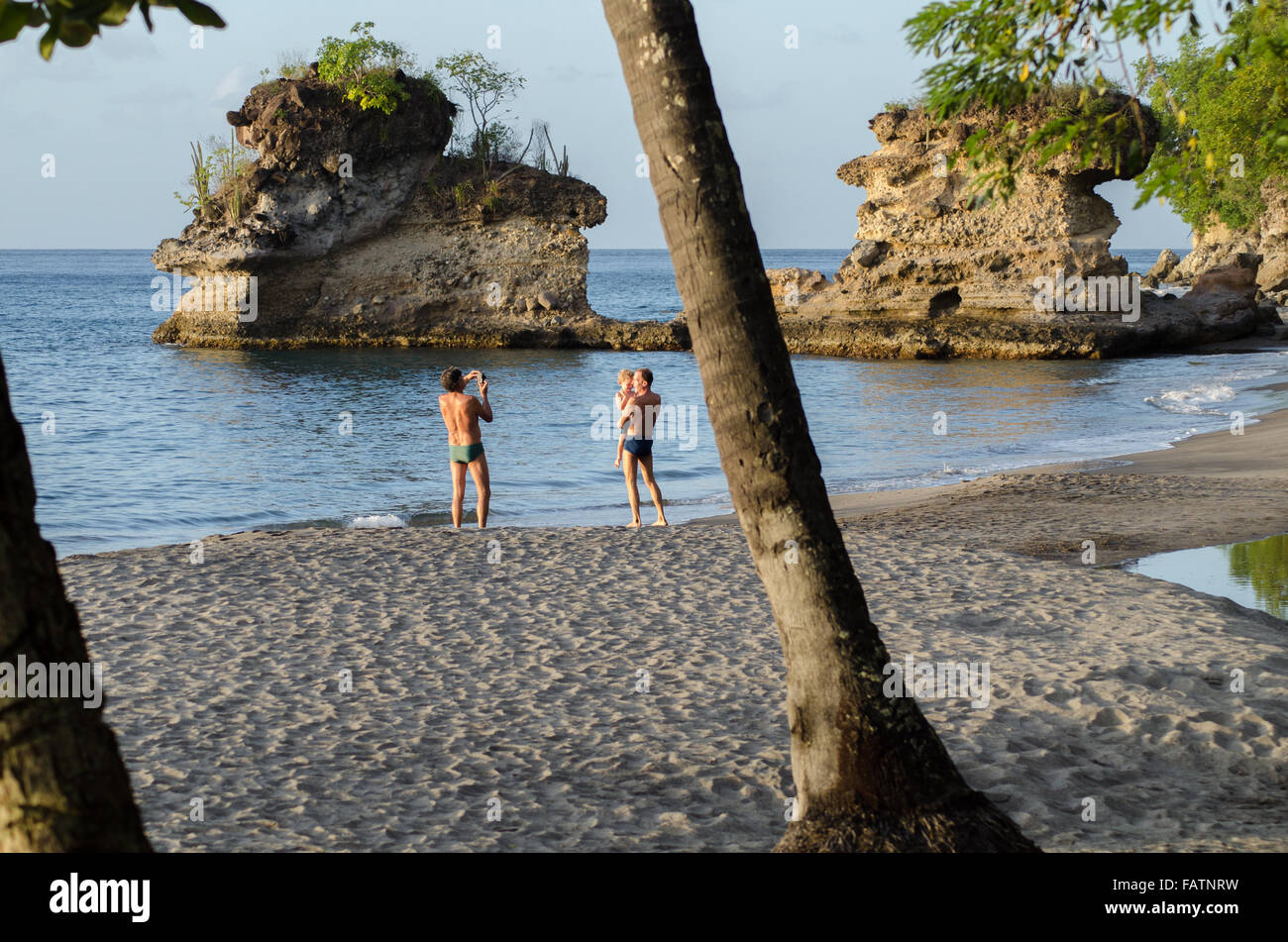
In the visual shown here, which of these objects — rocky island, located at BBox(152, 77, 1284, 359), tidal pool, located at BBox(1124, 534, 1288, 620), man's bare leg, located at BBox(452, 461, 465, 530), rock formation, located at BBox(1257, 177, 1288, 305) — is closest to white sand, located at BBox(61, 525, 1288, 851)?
tidal pool, located at BBox(1124, 534, 1288, 620)

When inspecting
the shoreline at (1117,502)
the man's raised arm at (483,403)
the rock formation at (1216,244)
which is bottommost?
the shoreline at (1117,502)

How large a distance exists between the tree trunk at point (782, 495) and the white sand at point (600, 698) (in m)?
0.96

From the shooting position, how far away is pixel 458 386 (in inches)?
494

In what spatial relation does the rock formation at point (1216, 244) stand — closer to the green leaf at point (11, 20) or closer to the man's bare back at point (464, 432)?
the man's bare back at point (464, 432)

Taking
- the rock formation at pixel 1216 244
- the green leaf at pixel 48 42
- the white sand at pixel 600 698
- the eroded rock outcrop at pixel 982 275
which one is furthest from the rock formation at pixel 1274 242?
the green leaf at pixel 48 42

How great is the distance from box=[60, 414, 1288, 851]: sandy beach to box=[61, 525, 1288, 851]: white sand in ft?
0.08

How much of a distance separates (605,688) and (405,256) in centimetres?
4390

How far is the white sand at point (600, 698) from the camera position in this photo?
5.30m

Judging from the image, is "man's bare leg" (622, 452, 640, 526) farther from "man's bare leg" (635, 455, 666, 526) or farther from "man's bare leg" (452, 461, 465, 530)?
"man's bare leg" (452, 461, 465, 530)

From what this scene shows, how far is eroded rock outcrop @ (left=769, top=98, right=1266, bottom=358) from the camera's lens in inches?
1617

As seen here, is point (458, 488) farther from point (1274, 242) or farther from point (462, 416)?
point (1274, 242)

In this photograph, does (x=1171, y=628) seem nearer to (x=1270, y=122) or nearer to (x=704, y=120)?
(x=1270, y=122)
